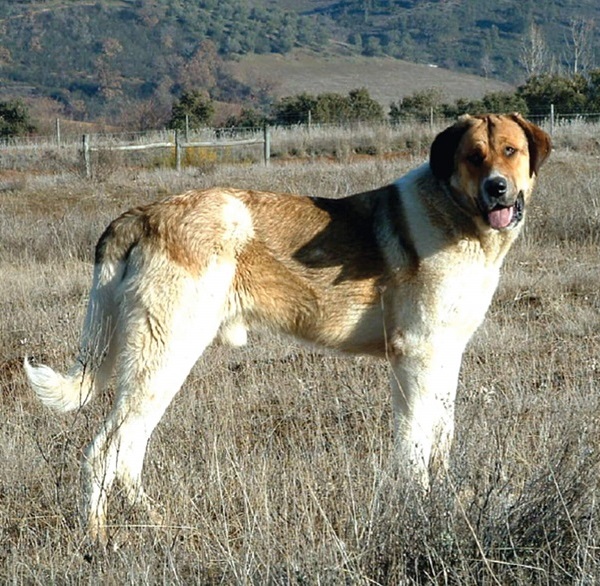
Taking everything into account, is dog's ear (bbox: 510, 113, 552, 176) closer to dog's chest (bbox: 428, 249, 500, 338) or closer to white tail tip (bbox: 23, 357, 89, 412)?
A: dog's chest (bbox: 428, 249, 500, 338)

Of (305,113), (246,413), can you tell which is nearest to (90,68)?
(305,113)

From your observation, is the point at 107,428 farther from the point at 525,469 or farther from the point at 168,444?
the point at 525,469

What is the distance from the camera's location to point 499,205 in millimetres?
4602

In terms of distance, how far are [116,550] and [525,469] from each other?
5.33 ft

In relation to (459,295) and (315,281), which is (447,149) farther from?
(315,281)

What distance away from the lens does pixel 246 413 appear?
226 inches

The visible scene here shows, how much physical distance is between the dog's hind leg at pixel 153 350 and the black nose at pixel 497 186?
48.8 inches

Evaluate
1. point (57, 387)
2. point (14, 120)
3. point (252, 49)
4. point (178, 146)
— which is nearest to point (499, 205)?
point (57, 387)

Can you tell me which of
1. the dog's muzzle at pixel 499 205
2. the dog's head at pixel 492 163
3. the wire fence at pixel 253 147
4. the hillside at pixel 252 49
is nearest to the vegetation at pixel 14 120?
the wire fence at pixel 253 147

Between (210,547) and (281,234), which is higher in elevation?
(281,234)

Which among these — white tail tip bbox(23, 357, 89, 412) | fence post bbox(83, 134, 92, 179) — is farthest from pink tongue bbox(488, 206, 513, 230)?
fence post bbox(83, 134, 92, 179)

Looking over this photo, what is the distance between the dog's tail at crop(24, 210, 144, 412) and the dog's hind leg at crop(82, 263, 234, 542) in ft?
0.43

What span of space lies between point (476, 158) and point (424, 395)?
3.68 ft

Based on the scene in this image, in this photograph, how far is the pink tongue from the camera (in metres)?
4.63
